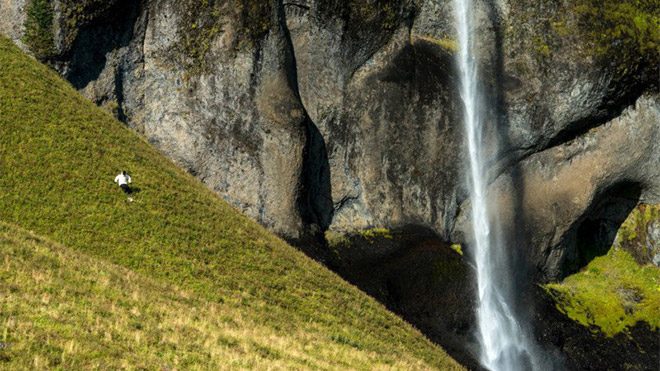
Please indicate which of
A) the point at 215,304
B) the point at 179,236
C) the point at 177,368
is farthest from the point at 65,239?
the point at 177,368

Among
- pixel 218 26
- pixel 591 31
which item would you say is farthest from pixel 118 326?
pixel 591 31

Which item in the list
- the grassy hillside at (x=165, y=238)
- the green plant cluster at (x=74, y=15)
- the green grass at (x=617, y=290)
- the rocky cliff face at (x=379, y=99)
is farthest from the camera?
the rocky cliff face at (x=379, y=99)

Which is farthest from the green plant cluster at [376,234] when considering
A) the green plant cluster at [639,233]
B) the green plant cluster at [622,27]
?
the green plant cluster at [622,27]

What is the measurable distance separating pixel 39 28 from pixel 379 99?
26.8m

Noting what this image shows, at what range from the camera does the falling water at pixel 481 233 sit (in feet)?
167

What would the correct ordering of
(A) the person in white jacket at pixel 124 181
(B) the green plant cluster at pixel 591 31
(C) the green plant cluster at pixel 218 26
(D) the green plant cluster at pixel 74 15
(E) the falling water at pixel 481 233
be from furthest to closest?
1. (C) the green plant cluster at pixel 218 26
2. (B) the green plant cluster at pixel 591 31
3. (D) the green plant cluster at pixel 74 15
4. (E) the falling water at pixel 481 233
5. (A) the person in white jacket at pixel 124 181

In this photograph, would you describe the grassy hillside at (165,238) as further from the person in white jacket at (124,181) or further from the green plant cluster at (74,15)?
the green plant cluster at (74,15)

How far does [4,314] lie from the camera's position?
1984 cm

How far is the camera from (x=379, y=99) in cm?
5444

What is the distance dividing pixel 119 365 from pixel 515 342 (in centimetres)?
3758

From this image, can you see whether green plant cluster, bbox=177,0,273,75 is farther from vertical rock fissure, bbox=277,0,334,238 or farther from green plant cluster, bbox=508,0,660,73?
green plant cluster, bbox=508,0,660,73

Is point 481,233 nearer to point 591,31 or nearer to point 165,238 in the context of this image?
point 591,31

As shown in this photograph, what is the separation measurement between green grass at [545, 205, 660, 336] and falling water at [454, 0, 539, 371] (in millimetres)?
4345

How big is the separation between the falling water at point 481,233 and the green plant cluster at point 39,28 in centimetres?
3169
